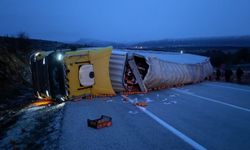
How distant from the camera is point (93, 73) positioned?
14.6m

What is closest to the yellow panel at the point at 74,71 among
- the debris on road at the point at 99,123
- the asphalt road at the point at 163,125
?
the asphalt road at the point at 163,125

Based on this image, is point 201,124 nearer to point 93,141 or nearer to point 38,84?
point 93,141

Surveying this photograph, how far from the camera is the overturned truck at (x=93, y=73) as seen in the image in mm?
14188

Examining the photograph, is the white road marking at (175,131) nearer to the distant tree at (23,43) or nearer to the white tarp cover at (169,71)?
the white tarp cover at (169,71)

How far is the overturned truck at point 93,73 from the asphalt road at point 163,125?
40.9 inches

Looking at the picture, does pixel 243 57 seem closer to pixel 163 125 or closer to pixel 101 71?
pixel 101 71

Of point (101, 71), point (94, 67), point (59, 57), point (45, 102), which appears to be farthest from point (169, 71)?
point (45, 102)

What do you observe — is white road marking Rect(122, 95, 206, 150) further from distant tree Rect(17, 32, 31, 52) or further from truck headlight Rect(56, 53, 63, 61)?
distant tree Rect(17, 32, 31, 52)

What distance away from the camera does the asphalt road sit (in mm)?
7062

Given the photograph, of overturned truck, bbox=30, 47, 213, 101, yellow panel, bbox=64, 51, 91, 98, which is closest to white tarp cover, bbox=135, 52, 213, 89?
overturned truck, bbox=30, 47, 213, 101

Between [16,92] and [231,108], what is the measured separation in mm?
12735

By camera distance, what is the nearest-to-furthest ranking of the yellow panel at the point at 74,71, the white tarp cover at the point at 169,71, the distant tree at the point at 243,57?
the yellow panel at the point at 74,71, the white tarp cover at the point at 169,71, the distant tree at the point at 243,57

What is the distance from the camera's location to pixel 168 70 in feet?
59.6

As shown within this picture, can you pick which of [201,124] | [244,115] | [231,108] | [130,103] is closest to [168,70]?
[130,103]
